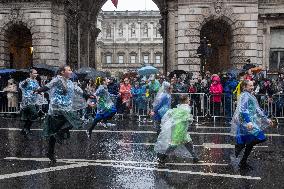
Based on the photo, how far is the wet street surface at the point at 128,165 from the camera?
8578mm

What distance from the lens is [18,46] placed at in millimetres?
36750

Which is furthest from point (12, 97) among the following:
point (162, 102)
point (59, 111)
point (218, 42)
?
point (218, 42)

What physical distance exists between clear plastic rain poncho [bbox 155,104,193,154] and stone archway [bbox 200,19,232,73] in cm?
2164

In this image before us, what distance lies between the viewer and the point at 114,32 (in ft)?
368

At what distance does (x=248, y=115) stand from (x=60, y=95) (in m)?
3.95

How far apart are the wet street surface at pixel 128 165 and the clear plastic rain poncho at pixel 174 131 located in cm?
39

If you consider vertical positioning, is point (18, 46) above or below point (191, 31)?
below

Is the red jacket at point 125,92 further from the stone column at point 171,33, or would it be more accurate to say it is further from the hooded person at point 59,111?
the hooded person at point 59,111

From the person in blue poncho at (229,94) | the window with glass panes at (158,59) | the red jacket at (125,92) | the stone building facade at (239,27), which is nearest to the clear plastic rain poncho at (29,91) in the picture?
the red jacket at (125,92)

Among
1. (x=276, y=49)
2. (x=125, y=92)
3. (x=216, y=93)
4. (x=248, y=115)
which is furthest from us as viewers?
(x=276, y=49)

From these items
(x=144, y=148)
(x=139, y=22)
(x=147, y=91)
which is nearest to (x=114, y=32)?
(x=139, y=22)

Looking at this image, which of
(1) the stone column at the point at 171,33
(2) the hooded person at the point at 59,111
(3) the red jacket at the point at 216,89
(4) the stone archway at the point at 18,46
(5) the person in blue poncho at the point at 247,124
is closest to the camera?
(5) the person in blue poncho at the point at 247,124

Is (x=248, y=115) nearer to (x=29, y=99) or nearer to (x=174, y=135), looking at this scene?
(x=174, y=135)

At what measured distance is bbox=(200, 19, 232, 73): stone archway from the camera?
32.6m
